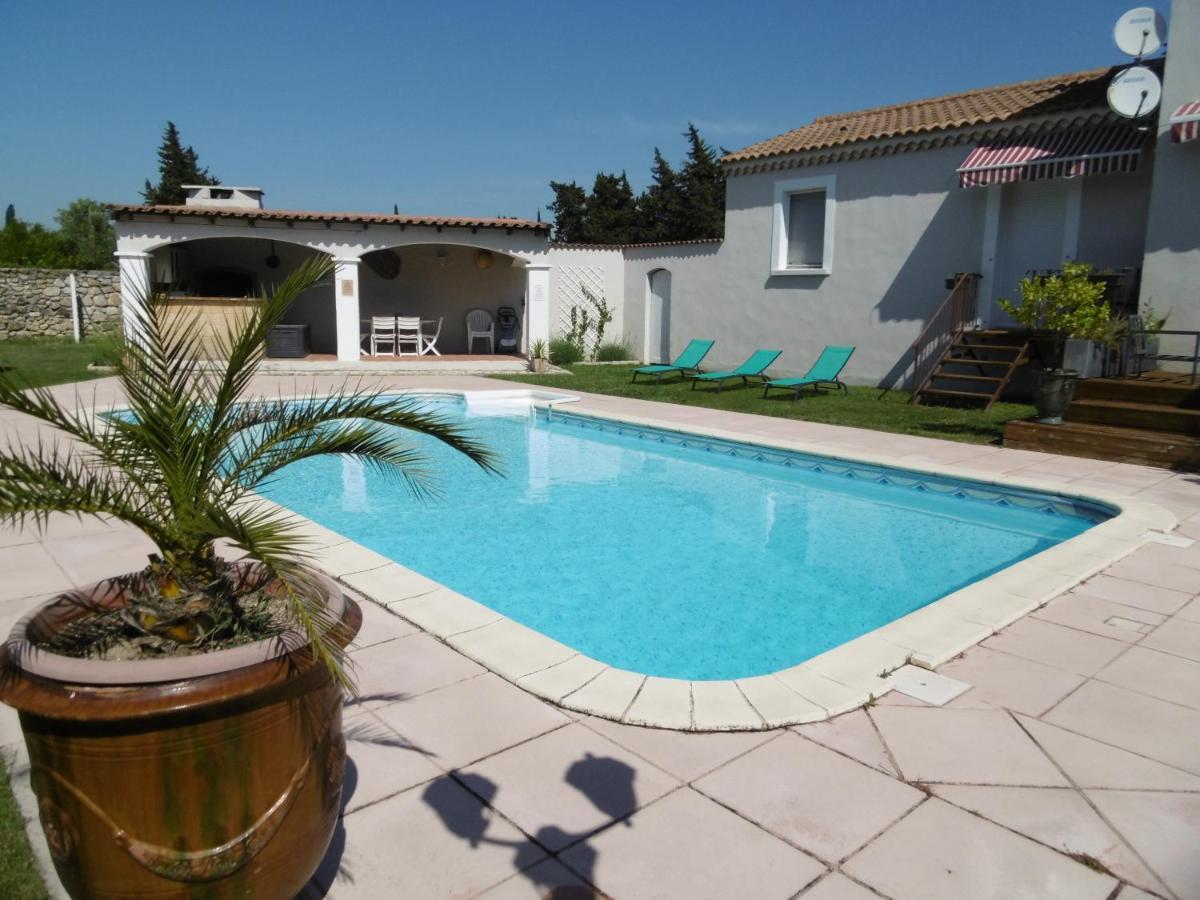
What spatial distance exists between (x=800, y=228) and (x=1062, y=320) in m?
7.92

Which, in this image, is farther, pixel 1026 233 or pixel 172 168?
pixel 172 168

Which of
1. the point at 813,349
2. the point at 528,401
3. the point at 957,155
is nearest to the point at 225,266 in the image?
the point at 528,401

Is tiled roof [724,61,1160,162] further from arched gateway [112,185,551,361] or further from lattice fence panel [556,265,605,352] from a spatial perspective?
arched gateway [112,185,551,361]

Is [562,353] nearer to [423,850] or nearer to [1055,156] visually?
[1055,156]

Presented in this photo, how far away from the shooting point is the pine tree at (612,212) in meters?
36.4

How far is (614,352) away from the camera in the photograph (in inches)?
829

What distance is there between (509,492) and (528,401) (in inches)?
217

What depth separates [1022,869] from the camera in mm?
2434

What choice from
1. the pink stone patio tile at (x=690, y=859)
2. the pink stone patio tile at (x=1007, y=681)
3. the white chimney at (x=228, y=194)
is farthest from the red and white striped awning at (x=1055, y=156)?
the white chimney at (x=228, y=194)

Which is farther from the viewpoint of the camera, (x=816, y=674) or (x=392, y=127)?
(x=392, y=127)

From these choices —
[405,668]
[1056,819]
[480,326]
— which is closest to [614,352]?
[480,326]

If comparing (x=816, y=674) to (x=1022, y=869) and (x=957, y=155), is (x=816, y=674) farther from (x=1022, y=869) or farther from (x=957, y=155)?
(x=957, y=155)

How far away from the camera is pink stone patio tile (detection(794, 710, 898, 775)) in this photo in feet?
9.91

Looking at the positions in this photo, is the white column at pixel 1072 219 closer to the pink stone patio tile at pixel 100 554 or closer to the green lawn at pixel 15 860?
the pink stone patio tile at pixel 100 554
